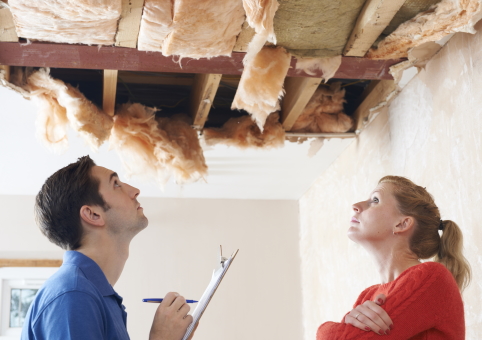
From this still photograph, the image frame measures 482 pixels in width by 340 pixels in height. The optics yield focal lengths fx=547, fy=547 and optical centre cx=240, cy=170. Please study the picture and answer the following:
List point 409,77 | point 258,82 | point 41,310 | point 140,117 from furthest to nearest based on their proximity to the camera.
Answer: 1. point 140,117
2. point 409,77
3. point 258,82
4. point 41,310

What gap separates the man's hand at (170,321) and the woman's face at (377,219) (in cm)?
62

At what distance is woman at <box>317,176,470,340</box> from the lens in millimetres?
1446

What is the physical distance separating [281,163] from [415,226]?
6.51 feet

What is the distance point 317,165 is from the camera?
3.71 meters

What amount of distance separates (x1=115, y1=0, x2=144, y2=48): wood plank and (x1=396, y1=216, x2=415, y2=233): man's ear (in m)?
1.11

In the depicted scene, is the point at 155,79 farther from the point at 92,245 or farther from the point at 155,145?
the point at 92,245

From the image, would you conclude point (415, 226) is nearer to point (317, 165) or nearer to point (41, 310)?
point (41, 310)

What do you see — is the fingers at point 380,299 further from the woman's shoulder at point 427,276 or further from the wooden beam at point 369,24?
the wooden beam at point 369,24

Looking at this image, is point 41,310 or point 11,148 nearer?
point 41,310

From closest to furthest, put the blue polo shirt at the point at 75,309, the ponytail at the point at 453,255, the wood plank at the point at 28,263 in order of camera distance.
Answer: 1. the blue polo shirt at the point at 75,309
2. the ponytail at the point at 453,255
3. the wood plank at the point at 28,263

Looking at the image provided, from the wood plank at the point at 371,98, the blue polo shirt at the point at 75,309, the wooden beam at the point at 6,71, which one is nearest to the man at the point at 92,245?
the blue polo shirt at the point at 75,309

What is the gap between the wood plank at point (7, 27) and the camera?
6.14 feet

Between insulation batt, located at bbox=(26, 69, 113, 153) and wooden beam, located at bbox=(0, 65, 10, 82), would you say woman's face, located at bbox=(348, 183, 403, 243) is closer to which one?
insulation batt, located at bbox=(26, 69, 113, 153)

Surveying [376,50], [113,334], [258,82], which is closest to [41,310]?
[113,334]
